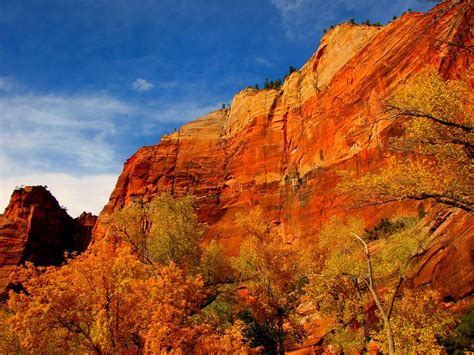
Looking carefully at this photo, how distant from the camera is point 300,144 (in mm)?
71312

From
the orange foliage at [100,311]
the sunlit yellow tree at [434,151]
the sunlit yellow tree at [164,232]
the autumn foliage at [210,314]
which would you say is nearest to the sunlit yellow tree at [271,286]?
the autumn foliage at [210,314]

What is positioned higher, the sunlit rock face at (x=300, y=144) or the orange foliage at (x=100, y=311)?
the sunlit rock face at (x=300, y=144)

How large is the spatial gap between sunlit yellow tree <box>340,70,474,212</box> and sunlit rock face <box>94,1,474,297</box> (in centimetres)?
3017

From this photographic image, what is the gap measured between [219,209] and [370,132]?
34123mm

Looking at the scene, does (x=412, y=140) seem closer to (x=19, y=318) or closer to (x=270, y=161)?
(x=19, y=318)

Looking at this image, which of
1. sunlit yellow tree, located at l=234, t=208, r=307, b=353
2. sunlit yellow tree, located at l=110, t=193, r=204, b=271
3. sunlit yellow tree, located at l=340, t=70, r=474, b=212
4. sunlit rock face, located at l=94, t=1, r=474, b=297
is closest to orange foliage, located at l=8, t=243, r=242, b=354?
sunlit yellow tree, located at l=340, t=70, r=474, b=212

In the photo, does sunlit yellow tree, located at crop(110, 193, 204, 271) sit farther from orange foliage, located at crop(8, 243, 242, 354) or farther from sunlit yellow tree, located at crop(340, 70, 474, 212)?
sunlit yellow tree, located at crop(340, 70, 474, 212)

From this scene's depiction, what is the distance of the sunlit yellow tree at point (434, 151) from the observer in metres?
13.8

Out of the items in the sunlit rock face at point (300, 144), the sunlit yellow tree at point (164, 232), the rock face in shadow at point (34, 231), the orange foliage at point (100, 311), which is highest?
the sunlit rock face at point (300, 144)

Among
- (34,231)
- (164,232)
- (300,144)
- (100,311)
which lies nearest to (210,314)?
(164,232)

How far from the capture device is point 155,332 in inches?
539

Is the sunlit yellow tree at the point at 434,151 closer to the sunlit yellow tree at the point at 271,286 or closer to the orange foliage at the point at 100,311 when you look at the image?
the orange foliage at the point at 100,311

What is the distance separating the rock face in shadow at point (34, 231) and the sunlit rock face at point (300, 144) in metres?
15.7

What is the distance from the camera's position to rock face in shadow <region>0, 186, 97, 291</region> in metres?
85.7
